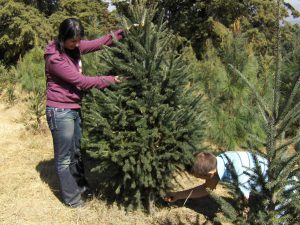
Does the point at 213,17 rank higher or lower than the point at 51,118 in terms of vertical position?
higher

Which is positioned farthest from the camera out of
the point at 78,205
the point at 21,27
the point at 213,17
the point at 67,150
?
the point at 213,17

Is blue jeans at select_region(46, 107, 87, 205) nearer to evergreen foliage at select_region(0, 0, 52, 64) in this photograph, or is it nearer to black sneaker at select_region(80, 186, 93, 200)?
black sneaker at select_region(80, 186, 93, 200)

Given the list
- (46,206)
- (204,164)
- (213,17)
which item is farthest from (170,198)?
(213,17)

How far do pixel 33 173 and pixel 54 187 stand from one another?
0.58 metres

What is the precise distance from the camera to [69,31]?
3889 mm

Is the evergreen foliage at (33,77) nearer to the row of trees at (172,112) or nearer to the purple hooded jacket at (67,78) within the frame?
the row of trees at (172,112)

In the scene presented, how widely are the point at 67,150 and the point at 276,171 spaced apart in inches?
93.8

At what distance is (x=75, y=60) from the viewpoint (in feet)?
13.9

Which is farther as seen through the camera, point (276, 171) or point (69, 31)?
point (69, 31)

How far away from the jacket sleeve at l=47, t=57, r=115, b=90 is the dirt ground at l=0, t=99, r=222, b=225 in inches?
53.5

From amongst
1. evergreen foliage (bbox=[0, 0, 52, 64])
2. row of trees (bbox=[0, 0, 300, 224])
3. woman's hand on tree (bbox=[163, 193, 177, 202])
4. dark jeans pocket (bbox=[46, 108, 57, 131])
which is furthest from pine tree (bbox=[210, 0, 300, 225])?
evergreen foliage (bbox=[0, 0, 52, 64])

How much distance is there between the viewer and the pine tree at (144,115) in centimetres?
384

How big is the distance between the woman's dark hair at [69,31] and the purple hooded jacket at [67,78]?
91 mm

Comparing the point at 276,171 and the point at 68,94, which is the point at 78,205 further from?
the point at 276,171
